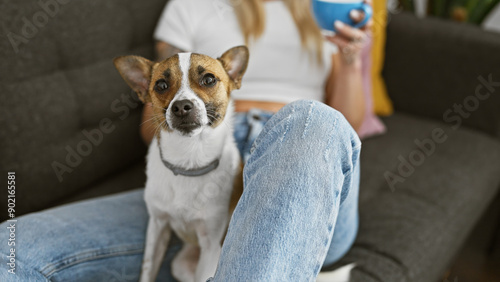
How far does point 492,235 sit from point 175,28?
1504 mm

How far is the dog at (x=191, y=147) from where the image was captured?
846mm

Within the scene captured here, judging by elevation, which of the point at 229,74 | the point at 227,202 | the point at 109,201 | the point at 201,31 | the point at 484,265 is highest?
the point at 229,74

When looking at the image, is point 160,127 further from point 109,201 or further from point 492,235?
point 492,235

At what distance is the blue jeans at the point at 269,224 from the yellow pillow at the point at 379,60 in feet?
3.08

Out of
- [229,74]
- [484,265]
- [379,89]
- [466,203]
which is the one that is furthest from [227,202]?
[484,265]

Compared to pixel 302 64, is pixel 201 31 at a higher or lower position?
higher

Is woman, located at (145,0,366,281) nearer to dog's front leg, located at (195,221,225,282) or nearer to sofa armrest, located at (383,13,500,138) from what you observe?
dog's front leg, located at (195,221,225,282)

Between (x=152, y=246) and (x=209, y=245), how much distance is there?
149mm

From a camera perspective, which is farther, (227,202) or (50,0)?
(50,0)

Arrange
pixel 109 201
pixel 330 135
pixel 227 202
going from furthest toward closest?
1. pixel 109 201
2. pixel 227 202
3. pixel 330 135

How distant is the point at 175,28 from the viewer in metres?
1.39

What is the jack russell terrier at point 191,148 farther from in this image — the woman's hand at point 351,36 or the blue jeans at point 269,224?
the woman's hand at point 351,36

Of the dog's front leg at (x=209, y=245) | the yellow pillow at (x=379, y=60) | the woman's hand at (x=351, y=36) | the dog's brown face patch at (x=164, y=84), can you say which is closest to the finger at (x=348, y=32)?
the woman's hand at (x=351, y=36)

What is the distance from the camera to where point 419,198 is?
1.46 meters
